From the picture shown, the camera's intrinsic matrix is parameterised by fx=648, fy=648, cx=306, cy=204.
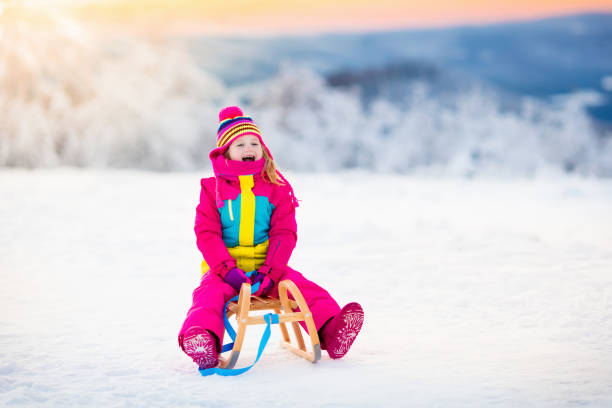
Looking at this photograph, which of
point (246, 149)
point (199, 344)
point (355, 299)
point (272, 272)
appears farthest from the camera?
A: point (355, 299)

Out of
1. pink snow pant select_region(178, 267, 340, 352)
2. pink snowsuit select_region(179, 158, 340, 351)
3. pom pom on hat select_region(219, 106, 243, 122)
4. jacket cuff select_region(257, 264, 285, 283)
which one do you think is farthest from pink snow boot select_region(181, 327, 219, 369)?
pom pom on hat select_region(219, 106, 243, 122)

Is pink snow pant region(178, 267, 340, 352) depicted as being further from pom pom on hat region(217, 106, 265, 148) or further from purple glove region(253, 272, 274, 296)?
pom pom on hat region(217, 106, 265, 148)

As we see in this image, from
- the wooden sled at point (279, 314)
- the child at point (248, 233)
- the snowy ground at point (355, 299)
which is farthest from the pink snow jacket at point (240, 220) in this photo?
the snowy ground at point (355, 299)

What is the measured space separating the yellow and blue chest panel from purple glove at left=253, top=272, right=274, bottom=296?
6.5 inches

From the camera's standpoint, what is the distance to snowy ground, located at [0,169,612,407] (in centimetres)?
238

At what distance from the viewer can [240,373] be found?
2.53 m

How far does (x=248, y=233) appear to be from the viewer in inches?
109

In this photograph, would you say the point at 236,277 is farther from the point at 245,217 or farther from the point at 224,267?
the point at 245,217

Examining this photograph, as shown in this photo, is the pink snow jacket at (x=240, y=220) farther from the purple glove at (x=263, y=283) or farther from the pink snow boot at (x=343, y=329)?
the pink snow boot at (x=343, y=329)

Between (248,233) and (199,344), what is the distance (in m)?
0.54

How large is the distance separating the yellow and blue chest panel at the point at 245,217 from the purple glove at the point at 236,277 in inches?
6.9

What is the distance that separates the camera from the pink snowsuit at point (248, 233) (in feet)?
8.81

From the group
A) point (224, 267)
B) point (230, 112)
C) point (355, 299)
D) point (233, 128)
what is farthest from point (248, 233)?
point (355, 299)

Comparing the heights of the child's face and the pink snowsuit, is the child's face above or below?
above
